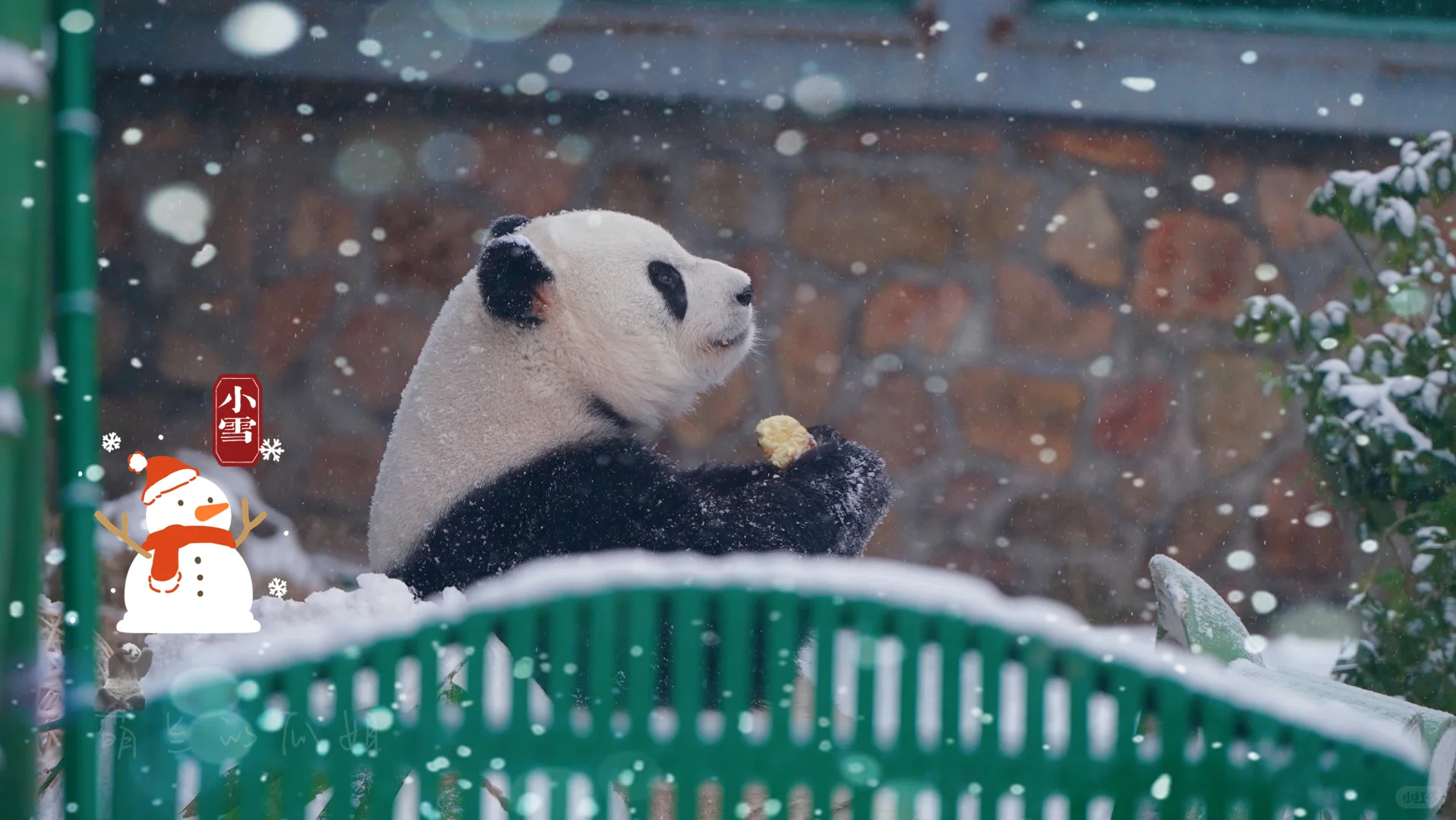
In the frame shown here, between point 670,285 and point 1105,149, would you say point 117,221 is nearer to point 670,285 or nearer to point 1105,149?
point 670,285

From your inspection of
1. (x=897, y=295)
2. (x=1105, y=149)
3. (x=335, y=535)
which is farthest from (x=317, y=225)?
(x=1105, y=149)

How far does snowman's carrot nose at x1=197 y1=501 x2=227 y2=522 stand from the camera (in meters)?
1.42

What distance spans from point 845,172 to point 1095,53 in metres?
0.59

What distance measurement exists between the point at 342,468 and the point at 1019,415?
1.50 m

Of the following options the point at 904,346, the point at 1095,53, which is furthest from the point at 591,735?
the point at 1095,53

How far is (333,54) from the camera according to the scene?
8.90ft

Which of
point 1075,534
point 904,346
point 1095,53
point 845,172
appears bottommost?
point 1075,534

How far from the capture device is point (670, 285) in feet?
5.59

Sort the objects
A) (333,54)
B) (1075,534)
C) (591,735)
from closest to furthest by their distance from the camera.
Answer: (591,735) < (333,54) < (1075,534)

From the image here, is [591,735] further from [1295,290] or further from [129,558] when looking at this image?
[1295,290]

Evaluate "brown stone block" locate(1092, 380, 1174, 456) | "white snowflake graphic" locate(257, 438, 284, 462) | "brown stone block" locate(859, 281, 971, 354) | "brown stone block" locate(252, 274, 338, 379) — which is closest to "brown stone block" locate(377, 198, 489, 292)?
"brown stone block" locate(252, 274, 338, 379)

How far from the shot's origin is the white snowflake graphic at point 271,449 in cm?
270

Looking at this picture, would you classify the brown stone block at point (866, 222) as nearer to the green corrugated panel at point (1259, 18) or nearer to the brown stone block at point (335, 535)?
the green corrugated panel at point (1259, 18)

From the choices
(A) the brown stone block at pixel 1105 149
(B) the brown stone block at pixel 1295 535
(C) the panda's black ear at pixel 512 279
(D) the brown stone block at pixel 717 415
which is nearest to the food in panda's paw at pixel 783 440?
(C) the panda's black ear at pixel 512 279
